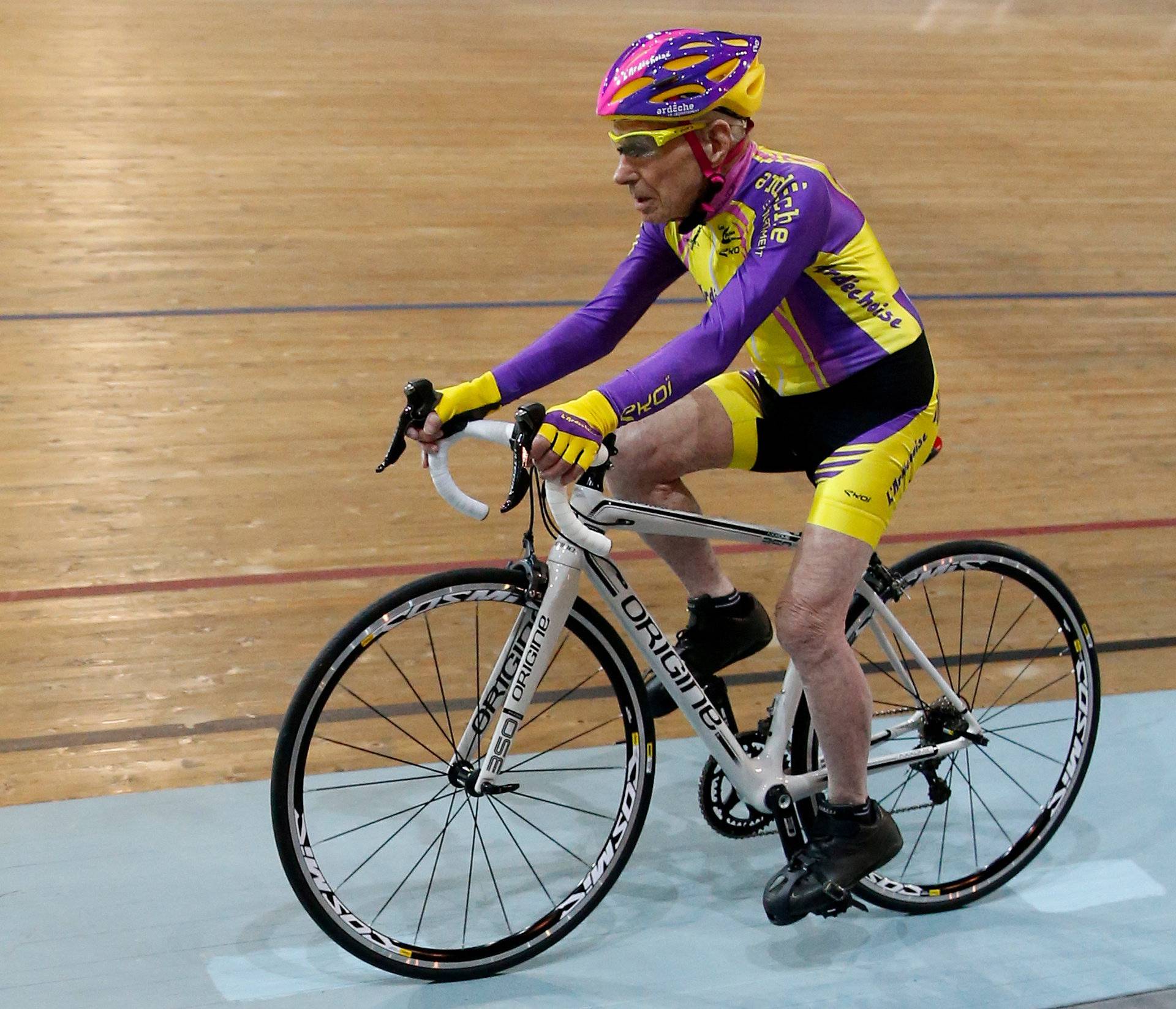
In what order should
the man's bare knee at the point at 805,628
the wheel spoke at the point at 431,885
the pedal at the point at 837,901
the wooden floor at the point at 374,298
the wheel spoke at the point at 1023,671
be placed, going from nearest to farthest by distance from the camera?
1. the man's bare knee at the point at 805,628
2. the pedal at the point at 837,901
3. the wheel spoke at the point at 431,885
4. the wheel spoke at the point at 1023,671
5. the wooden floor at the point at 374,298

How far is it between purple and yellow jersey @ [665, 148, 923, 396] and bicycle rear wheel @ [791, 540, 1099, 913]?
440 mm

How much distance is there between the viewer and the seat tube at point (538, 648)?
234 cm

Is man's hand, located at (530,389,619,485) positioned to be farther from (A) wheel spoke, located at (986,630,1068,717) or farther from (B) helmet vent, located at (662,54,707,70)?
(A) wheel spoke, located at (986,630,1068,717)

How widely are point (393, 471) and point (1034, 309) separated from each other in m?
2.88

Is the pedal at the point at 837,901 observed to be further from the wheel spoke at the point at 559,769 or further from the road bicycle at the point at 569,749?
the wheel spoke at the point at 559,769

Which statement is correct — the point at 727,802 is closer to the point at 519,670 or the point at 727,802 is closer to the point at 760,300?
the point at 519,670

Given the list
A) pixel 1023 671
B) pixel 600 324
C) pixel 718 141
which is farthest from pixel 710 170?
pixel 1023 671

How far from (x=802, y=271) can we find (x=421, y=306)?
310cm

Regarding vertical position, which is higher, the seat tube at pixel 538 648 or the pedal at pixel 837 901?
the seat tube at pixel 538 648

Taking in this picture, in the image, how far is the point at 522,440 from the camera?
2.05m

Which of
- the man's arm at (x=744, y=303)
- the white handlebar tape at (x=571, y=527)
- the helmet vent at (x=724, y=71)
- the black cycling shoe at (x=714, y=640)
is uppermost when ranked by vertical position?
the helmet vent at (x=724, y=71)

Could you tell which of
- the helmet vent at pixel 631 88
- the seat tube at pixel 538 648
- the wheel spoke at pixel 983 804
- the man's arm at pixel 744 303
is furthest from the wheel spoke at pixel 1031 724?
the helmet vent at pixel 631 88

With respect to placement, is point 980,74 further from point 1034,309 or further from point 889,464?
point 889,464

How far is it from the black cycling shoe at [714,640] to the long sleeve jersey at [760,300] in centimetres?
47
